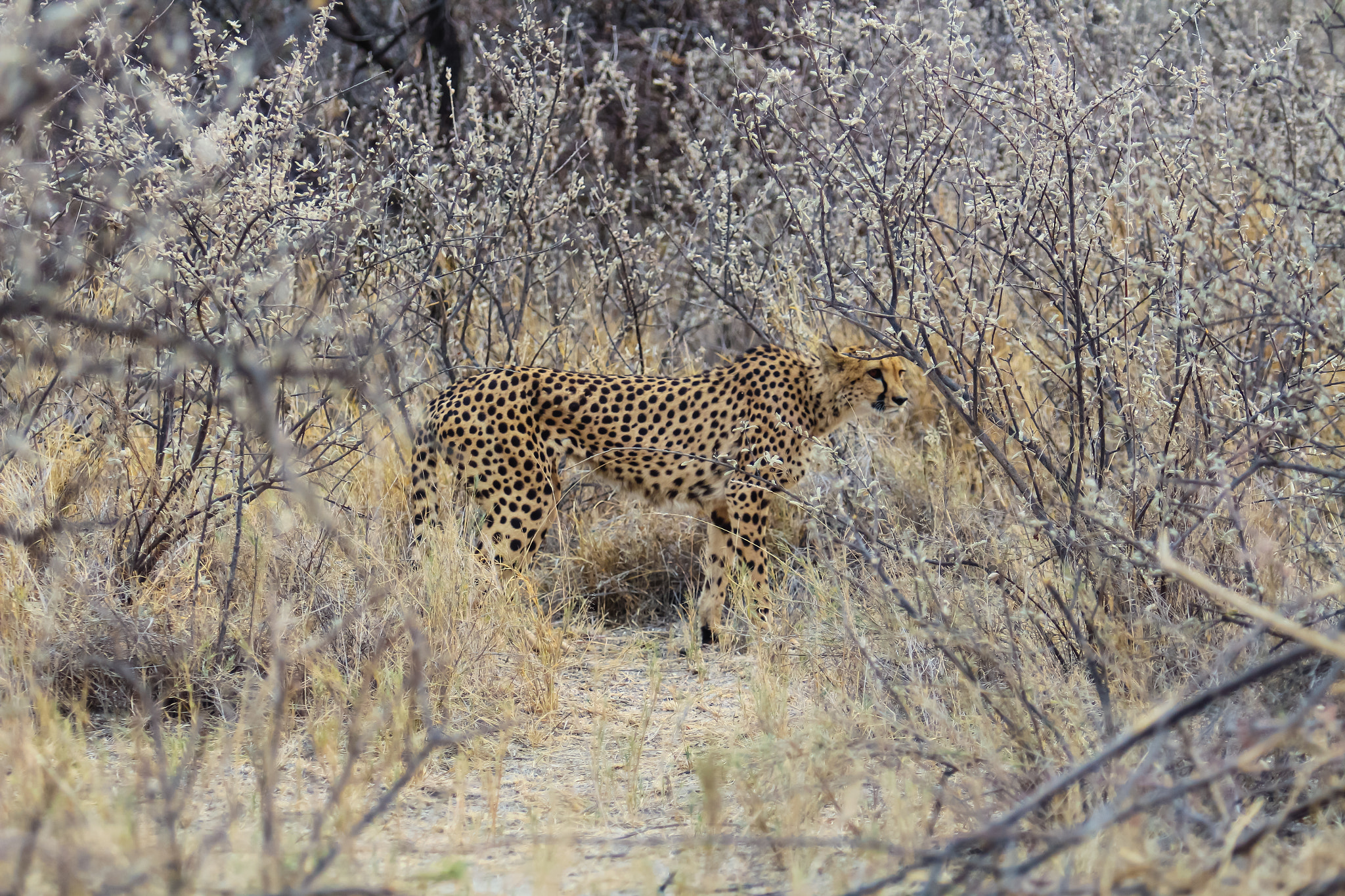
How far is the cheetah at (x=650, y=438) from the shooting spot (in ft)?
14.0

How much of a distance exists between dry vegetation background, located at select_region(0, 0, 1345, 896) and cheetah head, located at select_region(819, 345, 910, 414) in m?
0.22

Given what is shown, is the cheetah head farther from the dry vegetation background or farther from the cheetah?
the dry vegetation background

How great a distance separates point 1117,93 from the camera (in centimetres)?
326

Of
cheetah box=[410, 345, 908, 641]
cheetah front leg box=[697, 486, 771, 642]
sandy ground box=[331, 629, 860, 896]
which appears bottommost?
sandy ground box=[331, 629, 860, 896]

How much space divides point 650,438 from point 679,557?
567 millimetres

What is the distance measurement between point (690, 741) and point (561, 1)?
6.01 meters

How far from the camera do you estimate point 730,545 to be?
15.0ft

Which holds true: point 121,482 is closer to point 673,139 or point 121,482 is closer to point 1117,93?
point 1117,93

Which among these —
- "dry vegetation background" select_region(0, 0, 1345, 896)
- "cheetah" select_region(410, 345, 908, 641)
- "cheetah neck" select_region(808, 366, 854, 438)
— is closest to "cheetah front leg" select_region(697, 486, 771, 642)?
"cheetah" select_region(410, 345, 908, 641)

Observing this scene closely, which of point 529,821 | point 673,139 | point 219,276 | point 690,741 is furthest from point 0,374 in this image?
point 673,139

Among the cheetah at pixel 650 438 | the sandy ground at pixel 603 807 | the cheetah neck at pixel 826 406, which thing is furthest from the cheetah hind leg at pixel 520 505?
the cheetah neck at pixel 826 406

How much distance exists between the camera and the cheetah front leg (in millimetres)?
4332

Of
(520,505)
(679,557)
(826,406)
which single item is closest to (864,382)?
(826,406)

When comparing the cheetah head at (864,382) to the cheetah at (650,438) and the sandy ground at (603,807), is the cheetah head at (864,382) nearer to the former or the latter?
the cheetah at (650,438)
